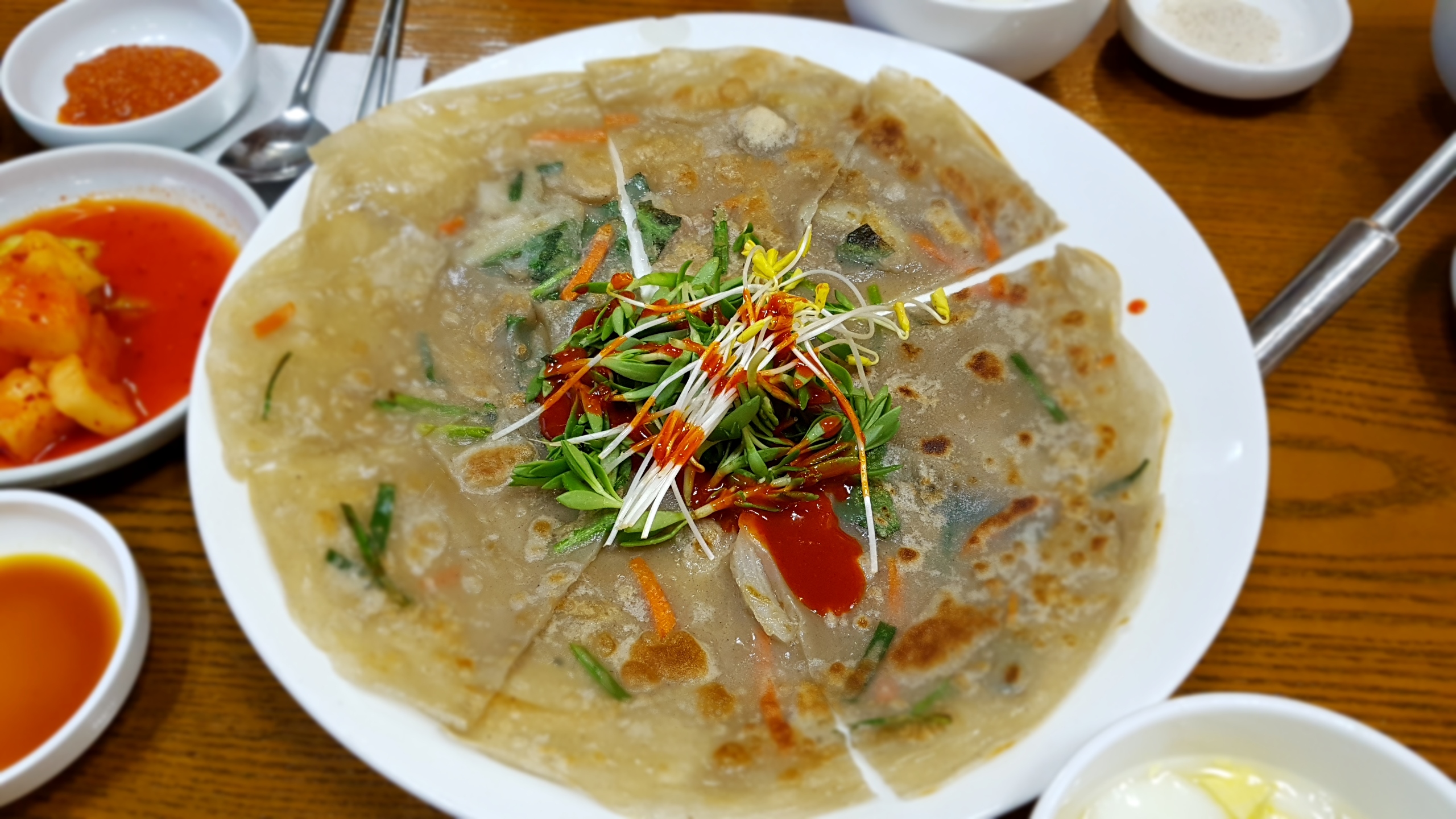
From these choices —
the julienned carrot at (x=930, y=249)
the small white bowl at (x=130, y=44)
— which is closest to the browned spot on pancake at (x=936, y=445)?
the julienned carrot at (x=930, y=249)

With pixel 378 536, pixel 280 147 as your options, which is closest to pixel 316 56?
pixel 280 147

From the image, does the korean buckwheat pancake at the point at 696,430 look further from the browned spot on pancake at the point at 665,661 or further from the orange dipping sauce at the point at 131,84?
the orange dipping sauce at the point at 131,84

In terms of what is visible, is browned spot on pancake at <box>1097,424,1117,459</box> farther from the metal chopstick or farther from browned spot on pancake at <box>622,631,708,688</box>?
the metal chopstick

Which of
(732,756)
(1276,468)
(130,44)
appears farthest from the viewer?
(130,44)

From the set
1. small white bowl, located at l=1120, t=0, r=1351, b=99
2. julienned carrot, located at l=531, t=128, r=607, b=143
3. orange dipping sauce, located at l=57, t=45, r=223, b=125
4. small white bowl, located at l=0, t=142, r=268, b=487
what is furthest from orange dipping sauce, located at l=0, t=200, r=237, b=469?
small white bowl, located at l=1120, t=0, r=1351, b=99

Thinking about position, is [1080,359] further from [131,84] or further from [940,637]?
[131,84]

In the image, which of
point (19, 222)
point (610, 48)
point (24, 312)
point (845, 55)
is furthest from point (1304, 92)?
point (19, 222)
